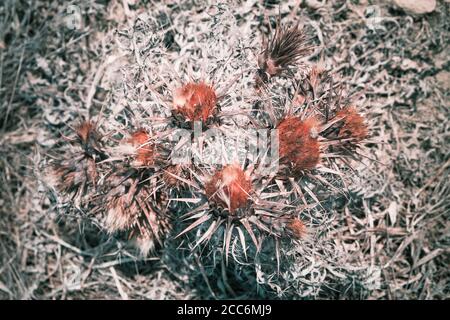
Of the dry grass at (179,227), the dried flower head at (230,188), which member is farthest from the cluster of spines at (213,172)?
the dry grass at (179,227)

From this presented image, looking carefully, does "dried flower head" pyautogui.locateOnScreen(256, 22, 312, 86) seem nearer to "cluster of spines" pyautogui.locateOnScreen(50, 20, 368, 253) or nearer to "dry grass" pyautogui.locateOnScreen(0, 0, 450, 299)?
"cluster of spines" pyautogui.locateOnScreen(50, 20, 368, 253)

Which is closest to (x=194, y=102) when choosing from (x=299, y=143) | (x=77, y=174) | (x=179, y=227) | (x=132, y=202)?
(x=299, y=143)

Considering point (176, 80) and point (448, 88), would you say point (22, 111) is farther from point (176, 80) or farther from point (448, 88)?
Result: point (448, 88)

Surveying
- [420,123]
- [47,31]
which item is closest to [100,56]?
[47,31]

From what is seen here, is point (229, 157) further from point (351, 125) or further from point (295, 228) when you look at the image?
point (351, 125)

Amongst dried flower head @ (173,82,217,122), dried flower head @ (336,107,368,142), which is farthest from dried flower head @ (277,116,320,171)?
dried flower head @ (173,82,217,122)

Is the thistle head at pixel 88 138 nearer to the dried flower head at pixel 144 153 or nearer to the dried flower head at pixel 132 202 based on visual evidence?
the dried flower head at pixel 132 202
